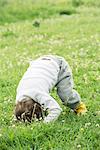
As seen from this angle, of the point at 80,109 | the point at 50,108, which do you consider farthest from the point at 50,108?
the point at 80,109

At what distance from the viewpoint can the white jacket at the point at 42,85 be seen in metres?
7.03

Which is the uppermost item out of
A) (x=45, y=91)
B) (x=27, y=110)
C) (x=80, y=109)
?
(x=27, y=110)

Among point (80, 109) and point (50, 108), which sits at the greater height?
point (50, 108)

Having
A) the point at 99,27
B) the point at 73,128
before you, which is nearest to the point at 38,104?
the point at 73,128

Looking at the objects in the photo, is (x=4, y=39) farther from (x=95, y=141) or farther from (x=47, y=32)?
(x=95, y=141)

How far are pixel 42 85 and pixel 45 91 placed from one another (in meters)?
0.10

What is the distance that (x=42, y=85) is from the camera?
7.39 metres

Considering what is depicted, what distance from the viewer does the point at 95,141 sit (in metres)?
6.45

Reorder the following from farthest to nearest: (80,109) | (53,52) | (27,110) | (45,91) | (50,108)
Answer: (53,52), (80,109), (45,91), (50,108), (27,110)

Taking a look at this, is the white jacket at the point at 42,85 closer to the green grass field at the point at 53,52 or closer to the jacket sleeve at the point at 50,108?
the jacket sleeve at the point at 50,108

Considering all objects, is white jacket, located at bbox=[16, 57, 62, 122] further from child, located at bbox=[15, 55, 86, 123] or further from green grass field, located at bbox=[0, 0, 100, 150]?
green grass field, located at bbox=[0, 0, 100, 150]

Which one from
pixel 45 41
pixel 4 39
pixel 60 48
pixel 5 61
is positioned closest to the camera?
pixel 5 61

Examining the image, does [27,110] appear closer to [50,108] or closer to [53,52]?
[50,108]

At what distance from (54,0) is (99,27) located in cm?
1239
